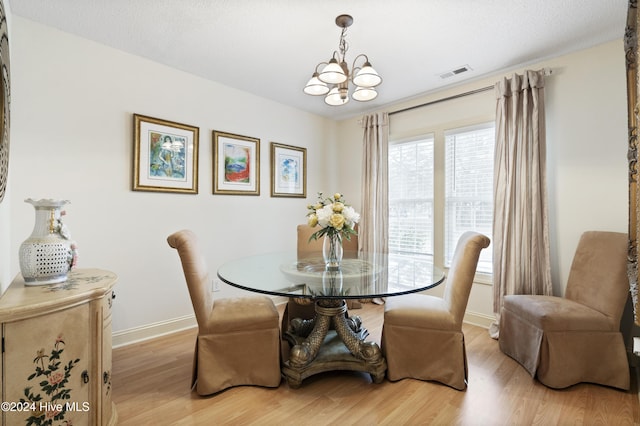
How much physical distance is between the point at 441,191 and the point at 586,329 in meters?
1.80

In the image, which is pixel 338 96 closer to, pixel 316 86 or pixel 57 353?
pixel 316 86

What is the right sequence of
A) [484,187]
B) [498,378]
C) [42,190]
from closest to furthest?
[498,378]
[42,190]
[484,187]

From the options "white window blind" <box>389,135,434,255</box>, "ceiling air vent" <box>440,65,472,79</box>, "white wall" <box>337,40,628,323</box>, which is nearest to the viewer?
"white wall" <box>337,40,628,323</box>

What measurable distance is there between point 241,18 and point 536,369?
10.4ft

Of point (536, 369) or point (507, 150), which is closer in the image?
point (536, 369)

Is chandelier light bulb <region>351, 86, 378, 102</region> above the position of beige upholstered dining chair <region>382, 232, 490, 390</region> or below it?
above

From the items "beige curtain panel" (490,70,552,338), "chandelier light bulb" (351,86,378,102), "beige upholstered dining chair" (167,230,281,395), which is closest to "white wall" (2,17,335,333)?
"beige upholstered dining chair" (167,230,281,395)

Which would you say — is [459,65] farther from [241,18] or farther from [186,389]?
→ [186,389]

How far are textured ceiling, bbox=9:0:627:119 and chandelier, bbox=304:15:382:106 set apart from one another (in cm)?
23

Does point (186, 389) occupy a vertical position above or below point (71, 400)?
below

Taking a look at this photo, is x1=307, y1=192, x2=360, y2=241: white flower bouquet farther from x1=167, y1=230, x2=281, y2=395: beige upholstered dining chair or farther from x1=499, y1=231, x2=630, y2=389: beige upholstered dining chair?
x1=499, y1=231, x2=630, y2=389: beige upholstered dining chair

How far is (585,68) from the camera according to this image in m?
2.57

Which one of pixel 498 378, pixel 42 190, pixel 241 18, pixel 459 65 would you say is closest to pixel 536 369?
pixel 498 378

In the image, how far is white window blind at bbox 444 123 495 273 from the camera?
3.13 metres
